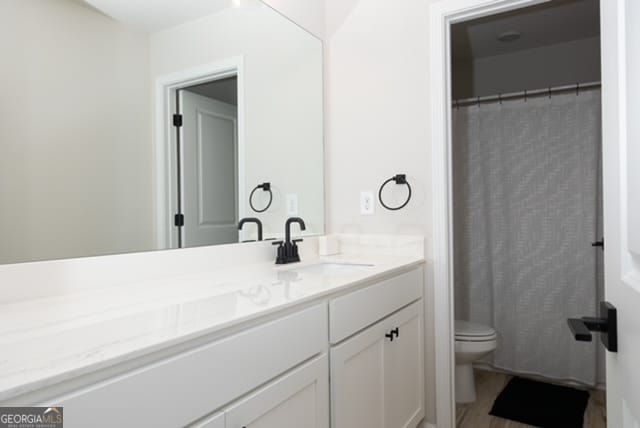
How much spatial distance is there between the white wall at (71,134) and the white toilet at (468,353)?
180 cm

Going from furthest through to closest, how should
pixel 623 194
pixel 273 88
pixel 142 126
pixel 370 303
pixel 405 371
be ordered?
pixel 273 88
pixel 405 371
pixel 370 303
pixel 142 126
pixel 623 194

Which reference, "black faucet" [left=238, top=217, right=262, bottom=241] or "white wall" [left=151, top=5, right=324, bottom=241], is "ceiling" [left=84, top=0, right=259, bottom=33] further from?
"black faucet" [left=238, top=217, right=262, bottom=241]

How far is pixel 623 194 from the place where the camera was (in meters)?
0.58

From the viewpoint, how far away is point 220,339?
Answer: 0.81 meters

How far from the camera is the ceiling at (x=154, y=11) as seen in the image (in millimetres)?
1212

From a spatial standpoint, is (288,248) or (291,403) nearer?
(291,403)

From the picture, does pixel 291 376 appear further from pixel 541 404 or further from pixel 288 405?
pixel 541 404

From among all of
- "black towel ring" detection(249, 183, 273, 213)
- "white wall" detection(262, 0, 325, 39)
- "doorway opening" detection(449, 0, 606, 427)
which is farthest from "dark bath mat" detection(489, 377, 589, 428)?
"white wall" detection(262, 0, 325, 39)

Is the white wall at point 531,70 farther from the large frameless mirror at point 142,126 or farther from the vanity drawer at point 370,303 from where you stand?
the vanity drawer at point 370,303

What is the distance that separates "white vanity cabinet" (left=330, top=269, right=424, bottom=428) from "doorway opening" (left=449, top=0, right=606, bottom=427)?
25.3 inches

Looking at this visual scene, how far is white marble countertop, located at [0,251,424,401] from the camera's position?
1.89ft

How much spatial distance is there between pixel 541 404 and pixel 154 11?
2.63 meters

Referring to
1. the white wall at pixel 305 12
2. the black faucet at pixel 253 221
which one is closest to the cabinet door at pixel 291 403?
the black faucet at pixel 253 221

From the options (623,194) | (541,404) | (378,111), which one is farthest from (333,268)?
(541,404)
